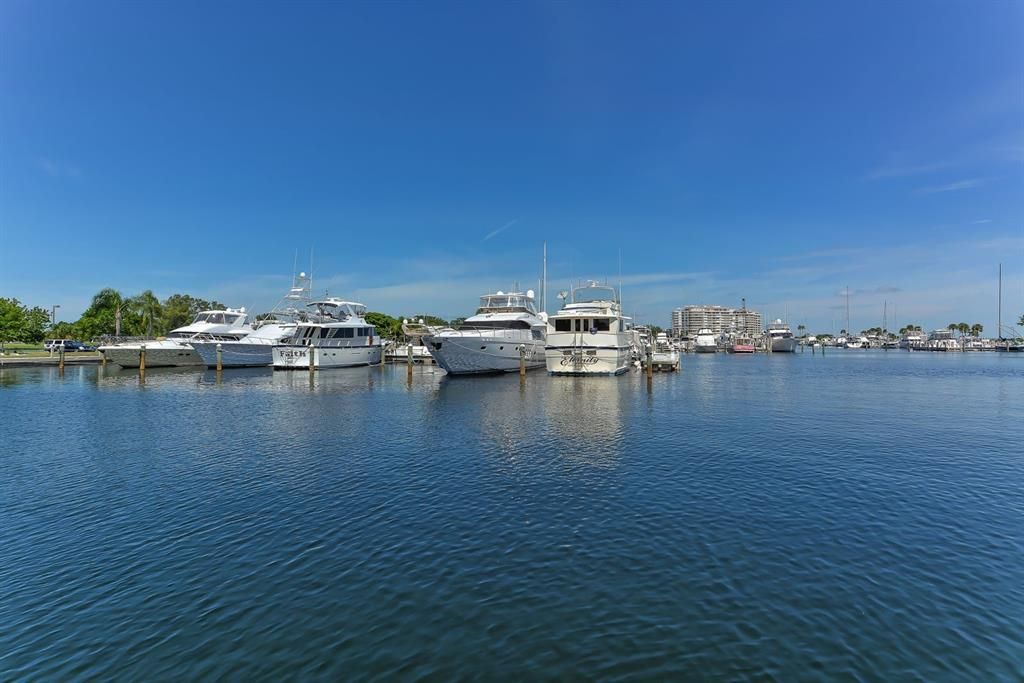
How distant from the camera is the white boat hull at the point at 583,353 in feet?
163

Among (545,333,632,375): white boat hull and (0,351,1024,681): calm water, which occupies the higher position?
(545,333,632,375): white boat hull

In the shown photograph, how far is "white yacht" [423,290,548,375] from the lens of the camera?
168 feet

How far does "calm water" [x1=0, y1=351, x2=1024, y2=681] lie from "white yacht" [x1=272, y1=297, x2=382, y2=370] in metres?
38.0

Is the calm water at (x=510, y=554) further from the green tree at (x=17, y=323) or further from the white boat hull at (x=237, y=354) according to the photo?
the green tree at (x=17, y=323)

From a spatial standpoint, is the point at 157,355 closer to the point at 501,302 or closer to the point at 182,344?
the point at 182,344

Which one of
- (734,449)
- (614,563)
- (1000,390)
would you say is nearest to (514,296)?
(734,449)

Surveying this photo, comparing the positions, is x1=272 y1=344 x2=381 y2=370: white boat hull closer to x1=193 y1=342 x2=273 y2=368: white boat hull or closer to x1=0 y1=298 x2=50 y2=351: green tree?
x1=193 y1=342 x2=273 y2=368: white boat hull

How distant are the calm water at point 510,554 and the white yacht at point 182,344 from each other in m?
43.2

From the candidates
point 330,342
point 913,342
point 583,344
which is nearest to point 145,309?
point 330,342

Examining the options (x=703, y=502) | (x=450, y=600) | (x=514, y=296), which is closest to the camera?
(x=450, y=600)

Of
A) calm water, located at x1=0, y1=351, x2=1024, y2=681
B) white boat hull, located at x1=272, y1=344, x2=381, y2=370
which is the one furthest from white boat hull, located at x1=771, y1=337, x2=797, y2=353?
calm water, located at x1=0, y1=351, x2=1024, y2=681

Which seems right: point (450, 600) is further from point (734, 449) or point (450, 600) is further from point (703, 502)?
point (734, 449)

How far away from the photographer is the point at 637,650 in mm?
7203

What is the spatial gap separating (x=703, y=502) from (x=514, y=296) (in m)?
51.7
